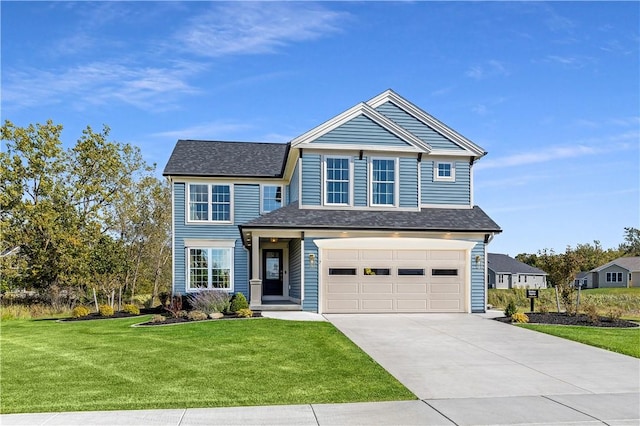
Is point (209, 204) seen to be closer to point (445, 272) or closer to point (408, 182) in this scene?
point (408, 182)

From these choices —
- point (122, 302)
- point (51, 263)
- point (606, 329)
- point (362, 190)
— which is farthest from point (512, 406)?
point (122, 302)

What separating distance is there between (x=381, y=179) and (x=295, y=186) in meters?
3.75

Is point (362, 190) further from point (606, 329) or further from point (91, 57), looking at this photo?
point (91, 57)

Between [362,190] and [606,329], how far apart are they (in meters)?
9.60

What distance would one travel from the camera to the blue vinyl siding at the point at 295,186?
69.8ft

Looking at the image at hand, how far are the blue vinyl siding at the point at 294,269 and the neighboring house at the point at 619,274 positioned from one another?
172 feet

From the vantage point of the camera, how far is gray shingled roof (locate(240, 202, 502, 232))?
1975 centimetres

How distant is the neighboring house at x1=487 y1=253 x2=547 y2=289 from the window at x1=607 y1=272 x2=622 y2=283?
7.51m

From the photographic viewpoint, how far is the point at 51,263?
26688mm

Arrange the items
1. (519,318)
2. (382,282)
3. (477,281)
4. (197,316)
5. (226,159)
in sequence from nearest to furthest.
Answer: (519,318) < (197,316) < (382,282) < (477,281) < (226,159)

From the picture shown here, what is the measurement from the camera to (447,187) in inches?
907

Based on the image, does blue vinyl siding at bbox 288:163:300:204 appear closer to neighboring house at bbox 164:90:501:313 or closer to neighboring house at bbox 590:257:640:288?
neighboring house at bbox 164:90:501:313

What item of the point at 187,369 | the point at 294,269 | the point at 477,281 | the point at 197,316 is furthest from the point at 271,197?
the point at 187,369

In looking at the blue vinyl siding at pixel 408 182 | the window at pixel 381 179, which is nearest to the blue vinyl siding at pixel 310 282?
the window at pixel 381 179
